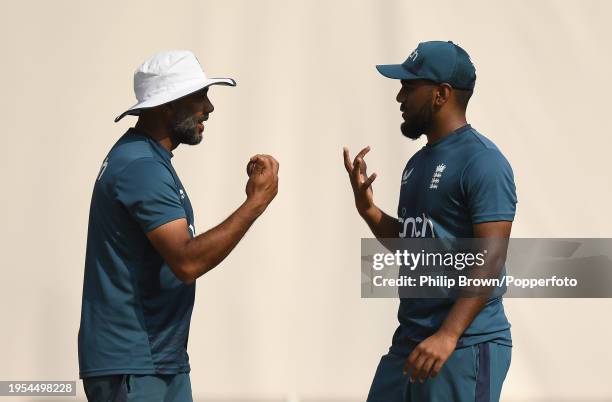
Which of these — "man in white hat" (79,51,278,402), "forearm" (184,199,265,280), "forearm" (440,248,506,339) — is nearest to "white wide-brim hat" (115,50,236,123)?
"man in white hat" (79,51,278,402)

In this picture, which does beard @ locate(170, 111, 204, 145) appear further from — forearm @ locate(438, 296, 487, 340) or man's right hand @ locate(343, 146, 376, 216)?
forearm @ locate(438, 296, 487, 340)

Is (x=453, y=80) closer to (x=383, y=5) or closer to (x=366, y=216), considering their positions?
(x=366, y=216)

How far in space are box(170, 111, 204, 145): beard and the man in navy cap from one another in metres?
0.46

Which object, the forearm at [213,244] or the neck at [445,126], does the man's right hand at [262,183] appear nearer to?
the forearm at [213,244]

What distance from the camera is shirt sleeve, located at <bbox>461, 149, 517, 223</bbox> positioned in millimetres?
2406

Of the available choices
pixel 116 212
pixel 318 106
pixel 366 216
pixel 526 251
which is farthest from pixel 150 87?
pixel 526 251

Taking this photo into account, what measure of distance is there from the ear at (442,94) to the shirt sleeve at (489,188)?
184mm

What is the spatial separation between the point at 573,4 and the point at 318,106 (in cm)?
91

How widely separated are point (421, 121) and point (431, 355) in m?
0.54

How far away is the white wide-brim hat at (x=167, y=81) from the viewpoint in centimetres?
244

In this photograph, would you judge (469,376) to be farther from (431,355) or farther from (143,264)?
(143,264)

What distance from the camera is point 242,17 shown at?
3.93 meters

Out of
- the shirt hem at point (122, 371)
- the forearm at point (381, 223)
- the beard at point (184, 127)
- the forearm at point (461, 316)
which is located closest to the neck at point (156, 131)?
the beard at point (184, 127)

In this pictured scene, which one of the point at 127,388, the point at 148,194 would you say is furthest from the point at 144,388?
the point at 148,194
